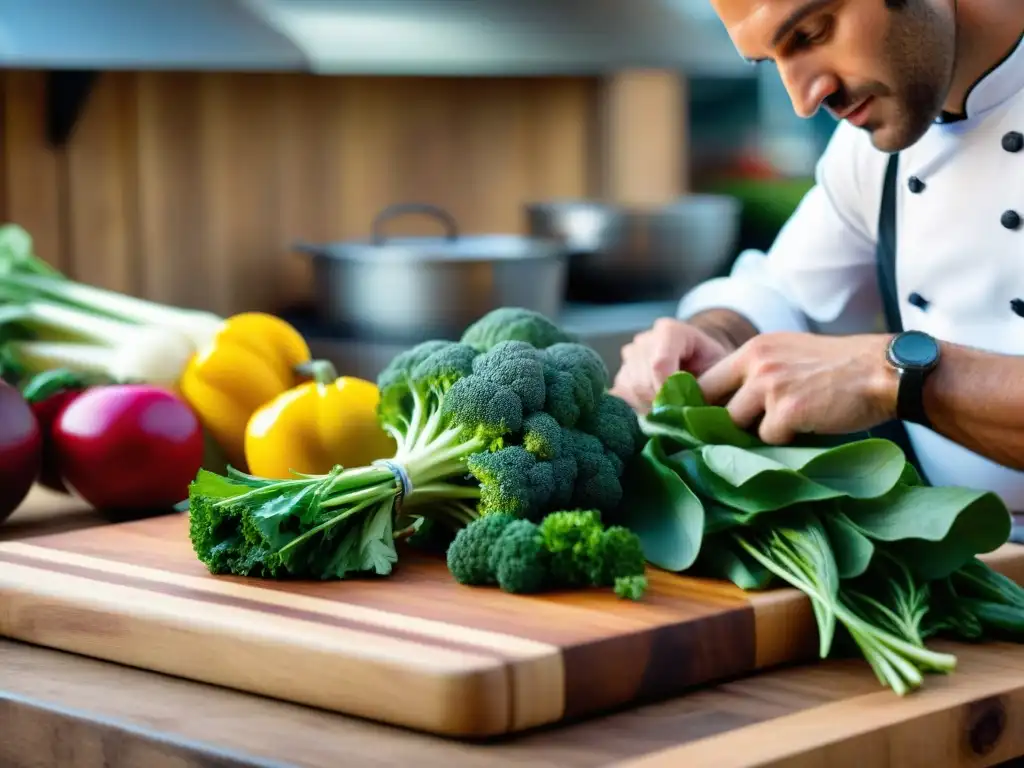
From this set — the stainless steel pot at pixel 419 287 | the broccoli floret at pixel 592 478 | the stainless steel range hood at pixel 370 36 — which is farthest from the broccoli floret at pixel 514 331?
the stainless steel range hood at pixel 370 36

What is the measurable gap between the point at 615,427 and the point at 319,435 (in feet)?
1.09

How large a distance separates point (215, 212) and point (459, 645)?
81.9 inches

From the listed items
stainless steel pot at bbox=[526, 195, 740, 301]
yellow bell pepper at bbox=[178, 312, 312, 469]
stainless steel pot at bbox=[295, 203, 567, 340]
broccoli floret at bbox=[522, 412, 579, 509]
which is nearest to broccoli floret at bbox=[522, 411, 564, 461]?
broccoli floret at bbox=[522, 412, 579, 509]

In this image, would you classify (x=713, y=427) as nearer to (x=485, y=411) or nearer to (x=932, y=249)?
(x=485, y=411)

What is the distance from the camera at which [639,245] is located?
2.76 m

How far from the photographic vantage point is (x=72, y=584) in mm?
1119

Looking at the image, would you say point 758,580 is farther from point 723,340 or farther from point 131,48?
point 131,48

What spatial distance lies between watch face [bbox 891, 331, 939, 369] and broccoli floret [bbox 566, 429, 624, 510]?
0.91 ft

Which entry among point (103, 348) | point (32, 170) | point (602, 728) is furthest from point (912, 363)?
point (32, 170)

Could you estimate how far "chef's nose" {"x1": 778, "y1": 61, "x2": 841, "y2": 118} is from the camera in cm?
129

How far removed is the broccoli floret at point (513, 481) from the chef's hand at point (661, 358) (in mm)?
336

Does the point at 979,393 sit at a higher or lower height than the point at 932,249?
lower

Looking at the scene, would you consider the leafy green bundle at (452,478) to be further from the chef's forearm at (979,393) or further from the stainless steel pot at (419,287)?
the stainless steel pot at (419,287)

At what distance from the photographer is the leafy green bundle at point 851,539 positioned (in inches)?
40.6
